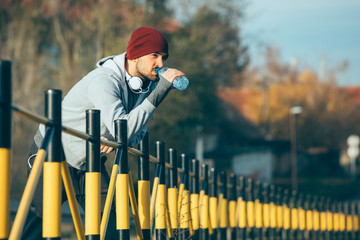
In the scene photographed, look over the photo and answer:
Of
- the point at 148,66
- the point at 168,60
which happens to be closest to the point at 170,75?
the point at 148,66

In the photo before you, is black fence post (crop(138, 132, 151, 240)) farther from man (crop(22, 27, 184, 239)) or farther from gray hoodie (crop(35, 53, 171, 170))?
gray hoodie (crop(35, 53, 171, 170))

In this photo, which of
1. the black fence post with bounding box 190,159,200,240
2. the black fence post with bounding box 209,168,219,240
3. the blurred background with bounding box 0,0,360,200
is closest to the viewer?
the black fence post with bounding box 190,159,200,240

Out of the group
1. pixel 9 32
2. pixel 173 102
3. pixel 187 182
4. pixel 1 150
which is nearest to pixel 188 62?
pixel 173 102

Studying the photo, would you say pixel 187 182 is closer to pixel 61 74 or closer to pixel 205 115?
pixel 61 74

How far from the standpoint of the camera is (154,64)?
4.37 m

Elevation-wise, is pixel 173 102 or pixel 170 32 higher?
pixel 170 32

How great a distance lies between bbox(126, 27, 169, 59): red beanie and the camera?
14.3ft

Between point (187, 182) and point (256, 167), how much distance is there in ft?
167

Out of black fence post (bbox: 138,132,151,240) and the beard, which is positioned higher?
the beard

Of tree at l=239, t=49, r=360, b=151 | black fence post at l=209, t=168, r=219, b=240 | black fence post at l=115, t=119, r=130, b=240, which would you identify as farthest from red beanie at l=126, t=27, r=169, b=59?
tree at l=239, t=49, r=360, b=151

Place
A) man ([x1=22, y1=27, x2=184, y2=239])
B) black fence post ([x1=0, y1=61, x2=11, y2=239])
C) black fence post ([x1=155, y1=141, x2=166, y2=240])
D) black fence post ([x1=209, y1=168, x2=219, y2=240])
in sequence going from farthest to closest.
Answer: black fence post ([x1=209, y1=168, x2=219, y2=240]) → black fence post ([x1=155, y1=141, x2=166, y2=240]) → man ([x1=22, y1=27, x2=184, y2=239]) → black fence post ([x1=0, y1=61, x2=11, y2=239])

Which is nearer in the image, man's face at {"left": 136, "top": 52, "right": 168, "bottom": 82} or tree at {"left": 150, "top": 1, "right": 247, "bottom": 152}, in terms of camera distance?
man's face at {"left": 136, "top": 52, "right": 168, "bottom": 82}

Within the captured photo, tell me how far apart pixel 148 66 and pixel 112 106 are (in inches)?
19.6

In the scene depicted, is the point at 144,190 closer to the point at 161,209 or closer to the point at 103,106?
the point at 161,209
